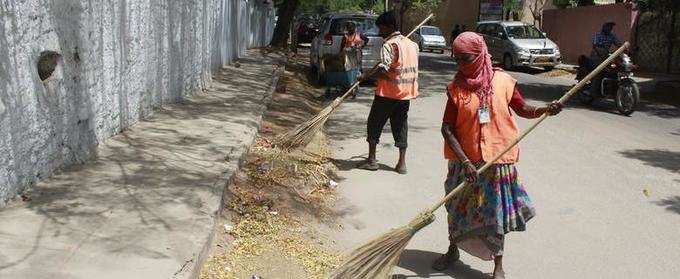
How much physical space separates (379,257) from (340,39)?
10.3m

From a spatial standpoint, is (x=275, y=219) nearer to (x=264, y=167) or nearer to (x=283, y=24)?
(x=264, y=167)

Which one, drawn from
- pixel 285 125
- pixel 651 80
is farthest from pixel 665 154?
pixel 651 80

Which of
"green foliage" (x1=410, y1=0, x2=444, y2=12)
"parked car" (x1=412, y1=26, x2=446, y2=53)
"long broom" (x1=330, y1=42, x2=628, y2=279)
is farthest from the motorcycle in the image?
"green foliage" (x1=410, y1=0, x2=444, y2=12)

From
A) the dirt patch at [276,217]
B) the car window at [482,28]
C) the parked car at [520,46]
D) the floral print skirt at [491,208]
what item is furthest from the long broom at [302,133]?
the car window at [482,28]

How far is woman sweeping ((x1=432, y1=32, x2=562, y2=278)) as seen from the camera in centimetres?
372

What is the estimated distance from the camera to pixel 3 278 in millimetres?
2982

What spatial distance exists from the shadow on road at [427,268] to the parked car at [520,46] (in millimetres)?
16478

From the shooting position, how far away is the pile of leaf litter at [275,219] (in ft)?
13.2

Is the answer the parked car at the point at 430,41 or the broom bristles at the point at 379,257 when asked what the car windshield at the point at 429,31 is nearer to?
the parked car at the point at 430,41

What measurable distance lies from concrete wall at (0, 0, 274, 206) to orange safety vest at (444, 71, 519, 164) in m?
2.62

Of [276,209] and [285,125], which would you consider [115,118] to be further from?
[285,125]

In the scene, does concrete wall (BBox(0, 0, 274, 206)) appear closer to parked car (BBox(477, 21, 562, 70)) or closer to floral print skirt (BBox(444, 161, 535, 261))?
floral print skirt (BBox(444, 161, 535, 261))

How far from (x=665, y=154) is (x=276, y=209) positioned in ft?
16.9

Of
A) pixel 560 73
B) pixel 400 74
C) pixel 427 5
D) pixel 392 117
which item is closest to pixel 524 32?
pixel 560 73
